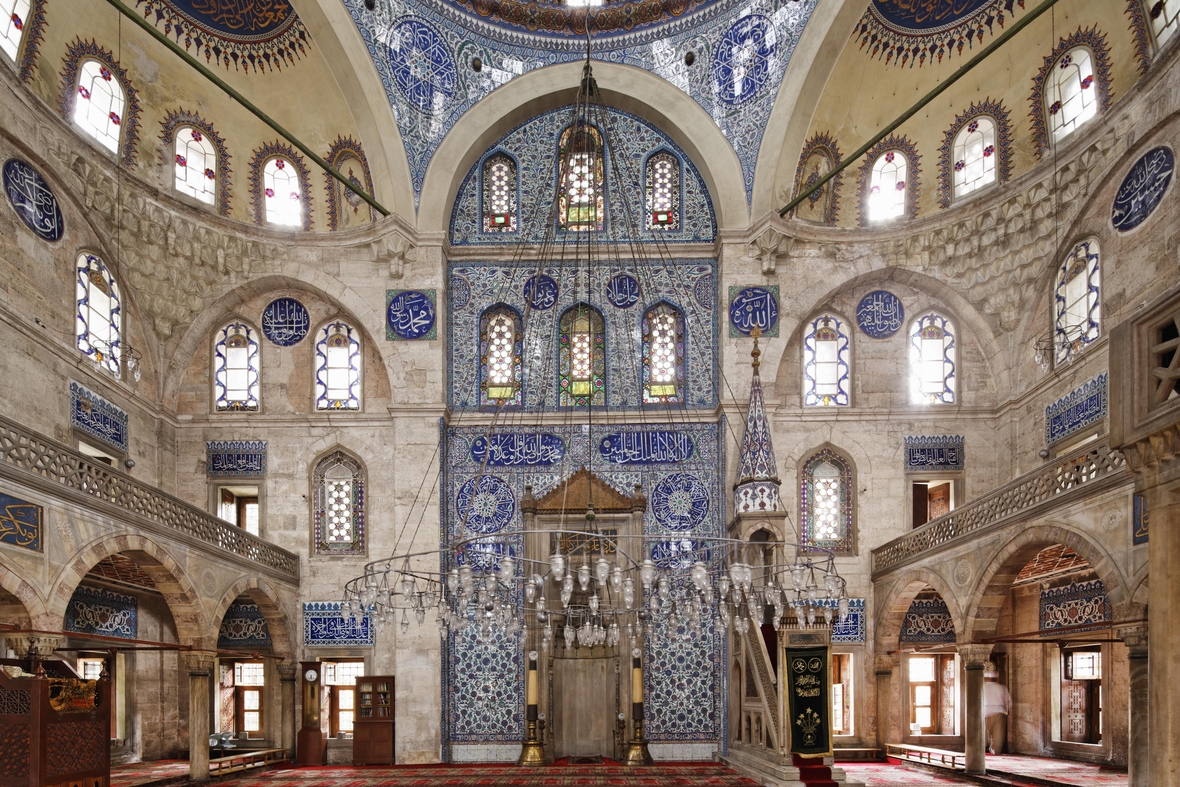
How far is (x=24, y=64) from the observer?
8.91 metres

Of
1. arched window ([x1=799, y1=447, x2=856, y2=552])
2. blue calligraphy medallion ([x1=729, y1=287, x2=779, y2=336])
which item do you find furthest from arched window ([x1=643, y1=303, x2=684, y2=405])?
arched window ([x1=799, y1=447, x2=856, y2=552])

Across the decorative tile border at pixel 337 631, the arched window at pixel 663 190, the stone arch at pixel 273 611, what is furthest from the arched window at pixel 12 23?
the arched window at pixel 663 190

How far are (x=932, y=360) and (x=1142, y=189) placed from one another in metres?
3.73

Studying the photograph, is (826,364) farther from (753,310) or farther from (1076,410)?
(1076,410)

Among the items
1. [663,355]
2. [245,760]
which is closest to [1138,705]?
[663,355]

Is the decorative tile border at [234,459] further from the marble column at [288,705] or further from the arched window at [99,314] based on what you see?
the marble column at [288,705]

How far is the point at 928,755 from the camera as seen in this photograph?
405 inches

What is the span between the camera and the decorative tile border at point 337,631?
11.6 metres

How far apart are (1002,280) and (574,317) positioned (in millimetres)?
4942

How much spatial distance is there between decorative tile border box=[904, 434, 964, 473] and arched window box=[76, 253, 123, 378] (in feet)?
28.7

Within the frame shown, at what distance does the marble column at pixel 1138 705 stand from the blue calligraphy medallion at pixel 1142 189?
3628 millimetres

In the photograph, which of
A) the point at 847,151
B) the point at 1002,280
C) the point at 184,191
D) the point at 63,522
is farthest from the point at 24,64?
the point at 1002,280

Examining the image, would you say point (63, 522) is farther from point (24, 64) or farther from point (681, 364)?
point (681, 364)

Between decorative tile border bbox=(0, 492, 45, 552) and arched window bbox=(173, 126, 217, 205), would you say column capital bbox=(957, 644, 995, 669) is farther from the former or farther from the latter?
arched window bbox=(173, 126, 217, 205)
